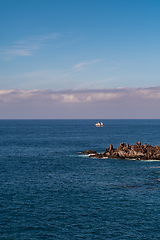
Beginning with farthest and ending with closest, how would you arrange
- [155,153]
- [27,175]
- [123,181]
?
[155,153] → [27,175] → [123,181]

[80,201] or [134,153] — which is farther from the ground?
[134,153]

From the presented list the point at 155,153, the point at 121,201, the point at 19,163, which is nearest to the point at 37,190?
the point at 121,201

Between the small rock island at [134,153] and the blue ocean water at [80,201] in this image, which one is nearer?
the blue ocean water at [80,201]

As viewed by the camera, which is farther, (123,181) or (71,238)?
(123,181)

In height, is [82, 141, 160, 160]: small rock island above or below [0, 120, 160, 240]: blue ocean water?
above

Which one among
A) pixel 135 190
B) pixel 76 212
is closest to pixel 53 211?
pixel 76 212

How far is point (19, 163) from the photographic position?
94.4 metres

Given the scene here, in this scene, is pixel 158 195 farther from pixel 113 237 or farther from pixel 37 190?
pixel 37 190

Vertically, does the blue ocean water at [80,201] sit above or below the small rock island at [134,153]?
below

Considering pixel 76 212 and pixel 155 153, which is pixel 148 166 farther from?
pixel 76 212

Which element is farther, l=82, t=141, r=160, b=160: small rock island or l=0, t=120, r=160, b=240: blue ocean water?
l=82, t=141, r=160, b=160: small rock island

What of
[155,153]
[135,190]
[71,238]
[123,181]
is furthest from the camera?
[155,153]

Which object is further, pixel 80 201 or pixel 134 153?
pixel 134 153

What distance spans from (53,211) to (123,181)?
2685 centimetres
